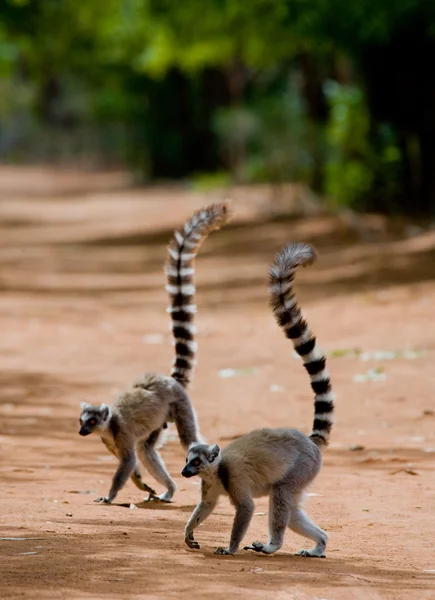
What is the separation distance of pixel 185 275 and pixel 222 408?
3.52 m

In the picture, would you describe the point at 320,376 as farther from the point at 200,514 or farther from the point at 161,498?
the point at 161,498

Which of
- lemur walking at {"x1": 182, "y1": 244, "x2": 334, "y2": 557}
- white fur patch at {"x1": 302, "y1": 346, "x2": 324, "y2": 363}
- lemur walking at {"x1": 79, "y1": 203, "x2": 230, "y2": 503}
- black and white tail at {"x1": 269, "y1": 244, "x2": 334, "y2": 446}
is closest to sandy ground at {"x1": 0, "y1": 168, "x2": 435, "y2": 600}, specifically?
lemur walking at {"x1": 182, "y1": 244, "x2": 334, "y2": 557}

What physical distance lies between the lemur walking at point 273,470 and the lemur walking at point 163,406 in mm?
1368

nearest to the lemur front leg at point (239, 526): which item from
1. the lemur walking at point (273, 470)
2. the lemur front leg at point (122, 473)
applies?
the lemur walking at point (273, 470)

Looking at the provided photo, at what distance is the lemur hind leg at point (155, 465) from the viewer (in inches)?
315

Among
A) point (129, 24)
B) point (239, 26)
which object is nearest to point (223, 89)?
point (129, 24)

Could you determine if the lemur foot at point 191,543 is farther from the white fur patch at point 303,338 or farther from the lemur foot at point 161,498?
the lemur foot at point 161,498

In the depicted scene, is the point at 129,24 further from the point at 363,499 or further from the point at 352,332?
the point at 363,499

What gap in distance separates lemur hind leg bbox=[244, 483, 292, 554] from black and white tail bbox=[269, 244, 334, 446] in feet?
2.05

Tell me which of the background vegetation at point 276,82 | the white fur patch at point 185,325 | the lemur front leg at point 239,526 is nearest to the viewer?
the lemur front leg at point 239,526

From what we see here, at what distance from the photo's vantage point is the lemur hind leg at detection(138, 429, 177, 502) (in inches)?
315

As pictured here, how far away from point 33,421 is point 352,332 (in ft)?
21.0

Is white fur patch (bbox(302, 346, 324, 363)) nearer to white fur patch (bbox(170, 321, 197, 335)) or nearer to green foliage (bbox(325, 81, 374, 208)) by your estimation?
white fur patch (bbox(170, 321, 197, 335))

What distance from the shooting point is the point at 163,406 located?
815cm
